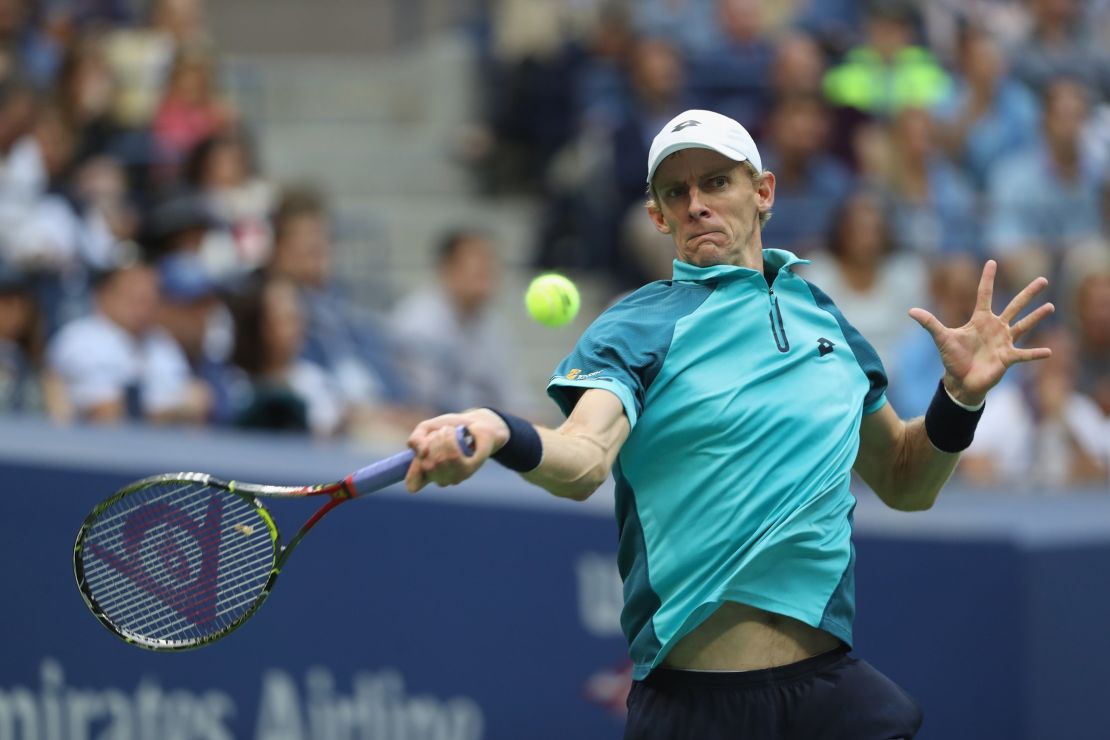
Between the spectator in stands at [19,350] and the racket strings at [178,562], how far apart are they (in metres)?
3.03

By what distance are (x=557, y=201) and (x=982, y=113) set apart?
101 inches

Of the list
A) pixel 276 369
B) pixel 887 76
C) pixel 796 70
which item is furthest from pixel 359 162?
pixel 276 369

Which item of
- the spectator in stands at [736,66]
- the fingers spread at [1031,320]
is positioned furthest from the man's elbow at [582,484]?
the spectator in stands at [736,66]

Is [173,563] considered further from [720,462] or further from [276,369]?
[276,369]

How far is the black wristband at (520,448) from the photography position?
354 centimetres

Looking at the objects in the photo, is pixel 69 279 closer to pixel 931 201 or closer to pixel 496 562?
pixel 496 562

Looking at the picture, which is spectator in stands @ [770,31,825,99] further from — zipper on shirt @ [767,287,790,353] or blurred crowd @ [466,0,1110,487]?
zipper on shirt @ [767,287,790,353]

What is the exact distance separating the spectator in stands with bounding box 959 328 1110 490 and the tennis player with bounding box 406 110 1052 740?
3819mm

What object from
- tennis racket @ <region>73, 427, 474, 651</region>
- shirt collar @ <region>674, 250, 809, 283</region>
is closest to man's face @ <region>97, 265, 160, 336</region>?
tennis racket @ <region>73, 427, 474, 651</region>

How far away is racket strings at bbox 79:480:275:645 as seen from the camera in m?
4.38

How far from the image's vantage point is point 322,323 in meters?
8.43

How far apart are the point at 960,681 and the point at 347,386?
10.1ft

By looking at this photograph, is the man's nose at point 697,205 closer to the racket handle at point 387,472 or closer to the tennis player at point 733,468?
the tennis player at point 733,468

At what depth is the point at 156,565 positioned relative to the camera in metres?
4.53
